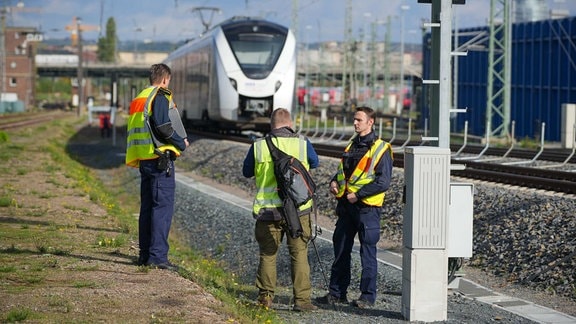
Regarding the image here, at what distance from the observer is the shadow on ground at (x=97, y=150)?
35.7 m

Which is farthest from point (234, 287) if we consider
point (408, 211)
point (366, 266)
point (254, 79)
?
point (254, 79)

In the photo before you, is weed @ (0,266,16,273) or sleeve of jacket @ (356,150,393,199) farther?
weed @ (0,266,16,273)

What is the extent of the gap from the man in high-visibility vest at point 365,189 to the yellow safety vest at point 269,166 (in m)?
0.58

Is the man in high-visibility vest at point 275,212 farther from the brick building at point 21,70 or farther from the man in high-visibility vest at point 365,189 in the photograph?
the brick building at point 21,70

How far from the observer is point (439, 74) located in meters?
10.5

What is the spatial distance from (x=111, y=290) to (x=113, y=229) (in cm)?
542

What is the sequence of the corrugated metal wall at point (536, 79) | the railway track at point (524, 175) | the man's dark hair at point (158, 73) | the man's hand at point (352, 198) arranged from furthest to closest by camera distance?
the corrugated metal wall at point (536, 79) → the railway track at point (524, 175) → the man's dark hair at point (158, 73) → the man's hand at point (352, 198)

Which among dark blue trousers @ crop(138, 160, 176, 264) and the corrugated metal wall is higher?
the corrugated metal wall

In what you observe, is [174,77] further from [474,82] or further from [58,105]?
[58,105]

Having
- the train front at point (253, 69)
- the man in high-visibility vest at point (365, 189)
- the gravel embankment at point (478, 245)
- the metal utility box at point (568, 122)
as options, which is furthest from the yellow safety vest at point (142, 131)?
the metal utility box at point (568, 122)

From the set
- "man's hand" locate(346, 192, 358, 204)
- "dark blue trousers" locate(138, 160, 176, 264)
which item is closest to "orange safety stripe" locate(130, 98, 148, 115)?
"dark blue trousers" locate(138, 160, 176, 264)

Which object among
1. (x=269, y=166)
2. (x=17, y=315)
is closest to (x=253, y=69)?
(x=269, y=166)

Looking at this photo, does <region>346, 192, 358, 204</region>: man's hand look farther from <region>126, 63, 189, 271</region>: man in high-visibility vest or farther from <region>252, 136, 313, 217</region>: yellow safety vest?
<region>126, 63, 189, 271</region>: man in high-visibility vest

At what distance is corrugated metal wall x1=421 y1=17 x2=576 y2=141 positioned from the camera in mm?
47812
